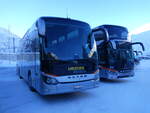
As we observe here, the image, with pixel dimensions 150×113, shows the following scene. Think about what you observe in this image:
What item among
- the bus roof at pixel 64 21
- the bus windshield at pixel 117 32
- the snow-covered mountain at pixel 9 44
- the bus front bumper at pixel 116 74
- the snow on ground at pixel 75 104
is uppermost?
the snow-covered mountain at pixel 9 44

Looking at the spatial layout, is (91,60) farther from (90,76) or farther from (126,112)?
(126,112)

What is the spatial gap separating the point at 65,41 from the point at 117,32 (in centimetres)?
525

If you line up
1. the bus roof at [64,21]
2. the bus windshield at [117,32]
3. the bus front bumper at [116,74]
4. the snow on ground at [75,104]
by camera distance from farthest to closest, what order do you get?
the bus windshield at [117,32] → the bus front bumper at [116,74] → the bus roof at [64,21] → the snow on ground at [75,104]

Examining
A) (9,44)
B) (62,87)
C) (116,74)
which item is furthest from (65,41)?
(9,44)

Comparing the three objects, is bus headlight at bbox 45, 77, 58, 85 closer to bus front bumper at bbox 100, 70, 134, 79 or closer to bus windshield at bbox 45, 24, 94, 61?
bus windshield at bbox 45, 24, 94, 61

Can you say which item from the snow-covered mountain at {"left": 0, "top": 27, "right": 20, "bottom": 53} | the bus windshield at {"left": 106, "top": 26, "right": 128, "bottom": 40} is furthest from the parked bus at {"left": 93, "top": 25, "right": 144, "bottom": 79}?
the snow-covered mountain at {"left": 0, "top": 27, "right": 20, "bottom": 53}

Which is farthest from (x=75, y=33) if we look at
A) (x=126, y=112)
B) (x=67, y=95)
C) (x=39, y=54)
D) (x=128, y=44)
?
(x=128, y=44)

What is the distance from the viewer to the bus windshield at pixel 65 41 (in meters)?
3.95

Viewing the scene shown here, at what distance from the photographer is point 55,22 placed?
13.6 feet

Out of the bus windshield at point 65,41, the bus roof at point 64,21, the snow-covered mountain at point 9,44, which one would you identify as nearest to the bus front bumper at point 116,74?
the bus windshield at point 65,41

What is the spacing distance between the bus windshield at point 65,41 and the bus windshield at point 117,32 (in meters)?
3.95

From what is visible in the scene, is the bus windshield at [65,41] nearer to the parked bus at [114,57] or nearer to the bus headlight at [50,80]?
the bus headlight at [50,80]

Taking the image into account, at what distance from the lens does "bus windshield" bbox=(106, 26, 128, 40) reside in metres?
8.12

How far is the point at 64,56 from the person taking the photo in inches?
161
